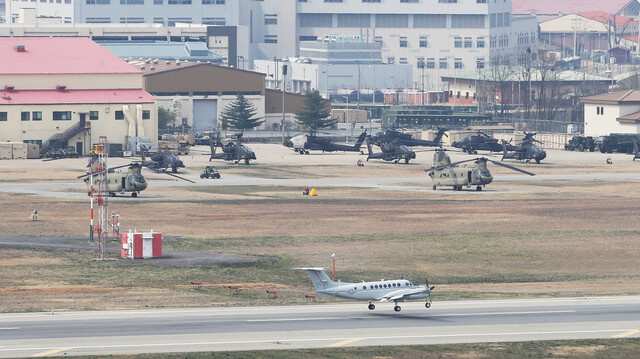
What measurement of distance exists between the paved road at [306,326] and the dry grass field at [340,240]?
285 centimetres

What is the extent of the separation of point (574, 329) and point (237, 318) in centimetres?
1460

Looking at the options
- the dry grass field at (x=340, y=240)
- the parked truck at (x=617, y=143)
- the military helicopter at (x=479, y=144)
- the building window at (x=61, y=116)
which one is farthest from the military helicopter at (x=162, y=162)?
the parked truck at (x=617, y=143)

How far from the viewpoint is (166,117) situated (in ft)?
637

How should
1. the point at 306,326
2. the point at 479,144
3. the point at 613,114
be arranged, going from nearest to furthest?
the point at 306,326 < the point at 479,144 < the point at 613,114

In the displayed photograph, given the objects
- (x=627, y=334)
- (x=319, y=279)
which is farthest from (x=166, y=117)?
(x=627, y=334)

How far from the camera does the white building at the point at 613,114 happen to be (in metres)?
170

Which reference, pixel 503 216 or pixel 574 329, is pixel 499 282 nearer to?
pixel 574 329

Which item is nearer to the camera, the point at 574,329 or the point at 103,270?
the point at 574,329

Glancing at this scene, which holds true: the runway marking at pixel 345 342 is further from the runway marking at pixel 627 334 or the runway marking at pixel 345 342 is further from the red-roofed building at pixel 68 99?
the red-roofed building at pixel 68 99

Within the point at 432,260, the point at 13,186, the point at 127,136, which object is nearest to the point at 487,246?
the point at 432,260

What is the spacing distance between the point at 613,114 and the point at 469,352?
13333 centimetres

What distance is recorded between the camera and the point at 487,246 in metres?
76.8

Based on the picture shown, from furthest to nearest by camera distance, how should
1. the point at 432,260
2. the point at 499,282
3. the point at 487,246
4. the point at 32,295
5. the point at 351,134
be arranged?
1. the point at 351,134
2. the point at 487,246
3. the point at 432,260
4. the point at 499,282
5. the point at 32,295

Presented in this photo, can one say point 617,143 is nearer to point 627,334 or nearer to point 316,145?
point 316,145
